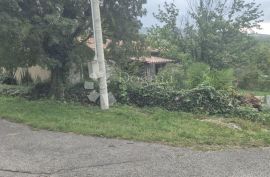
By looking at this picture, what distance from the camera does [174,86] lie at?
44.9 ft

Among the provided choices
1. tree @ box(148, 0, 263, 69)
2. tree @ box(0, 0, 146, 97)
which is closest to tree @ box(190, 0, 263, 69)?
tree @ box(148, 0, 263, 69)

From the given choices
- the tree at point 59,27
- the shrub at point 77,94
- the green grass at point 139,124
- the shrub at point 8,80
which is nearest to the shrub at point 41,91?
the tree at point 59,27

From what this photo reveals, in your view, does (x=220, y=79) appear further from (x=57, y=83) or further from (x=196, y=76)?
(x=57, y=83)

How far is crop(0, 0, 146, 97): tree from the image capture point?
12406mm

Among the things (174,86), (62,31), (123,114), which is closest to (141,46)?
(174,86)

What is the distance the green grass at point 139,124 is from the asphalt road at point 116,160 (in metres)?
0.55

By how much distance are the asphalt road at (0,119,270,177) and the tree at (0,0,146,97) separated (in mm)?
5323

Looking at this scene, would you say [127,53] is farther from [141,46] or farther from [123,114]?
[123,114]

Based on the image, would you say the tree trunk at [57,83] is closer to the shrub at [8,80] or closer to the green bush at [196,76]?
the green bush at [196,76]

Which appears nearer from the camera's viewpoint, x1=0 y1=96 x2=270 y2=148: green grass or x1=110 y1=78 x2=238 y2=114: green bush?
x1=0 y1=96 x2=270 y2=148: green grass

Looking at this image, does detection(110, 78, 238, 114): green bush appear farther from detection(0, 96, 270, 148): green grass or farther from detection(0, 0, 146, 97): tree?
detection(0, 0, 146, 97): tree

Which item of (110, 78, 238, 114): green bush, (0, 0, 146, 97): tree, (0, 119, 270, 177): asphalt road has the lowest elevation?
(0, 119, 270, 177): asphalt road

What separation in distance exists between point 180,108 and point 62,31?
441 centimetres

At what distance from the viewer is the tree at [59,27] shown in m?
12.4
